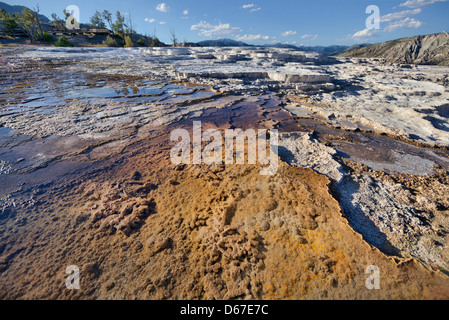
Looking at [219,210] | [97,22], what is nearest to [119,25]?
[97,22]

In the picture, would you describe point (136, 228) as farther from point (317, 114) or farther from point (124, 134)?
point (317, 114)

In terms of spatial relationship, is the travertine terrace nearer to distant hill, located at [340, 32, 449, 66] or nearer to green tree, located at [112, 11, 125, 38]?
distant hill, located at [340, 32, 449, 66]

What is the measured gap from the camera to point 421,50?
21.2 m

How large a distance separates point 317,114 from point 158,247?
541cm

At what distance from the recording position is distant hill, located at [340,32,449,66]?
1897 cm

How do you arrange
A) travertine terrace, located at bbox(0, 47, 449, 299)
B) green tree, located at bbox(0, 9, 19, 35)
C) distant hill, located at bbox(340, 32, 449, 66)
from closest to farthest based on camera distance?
A: travertine terrace, located at bbox(0, 47, 449, 299), distant hill, located at bbox(340, 32, 449, 66), green tree, located at bbox(0, 9, 19, 35)

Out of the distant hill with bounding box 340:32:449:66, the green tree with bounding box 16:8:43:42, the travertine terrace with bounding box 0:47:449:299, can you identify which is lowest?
the travertine terrace with bounding box 0:47:449:299

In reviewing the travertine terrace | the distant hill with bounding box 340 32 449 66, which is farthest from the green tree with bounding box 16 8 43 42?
the distant hill with bounding box 340 32 449 66

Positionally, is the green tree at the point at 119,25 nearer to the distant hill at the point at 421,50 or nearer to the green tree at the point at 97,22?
the green tree at the point at 97,22

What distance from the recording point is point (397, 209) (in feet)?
7.45

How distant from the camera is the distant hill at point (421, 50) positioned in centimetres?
1897

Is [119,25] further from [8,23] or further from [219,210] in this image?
[219,210]

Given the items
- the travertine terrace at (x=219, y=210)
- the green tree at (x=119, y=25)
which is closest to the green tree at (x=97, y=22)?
the green tree at (x=119, y=25)

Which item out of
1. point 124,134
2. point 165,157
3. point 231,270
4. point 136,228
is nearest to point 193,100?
point 124,134
